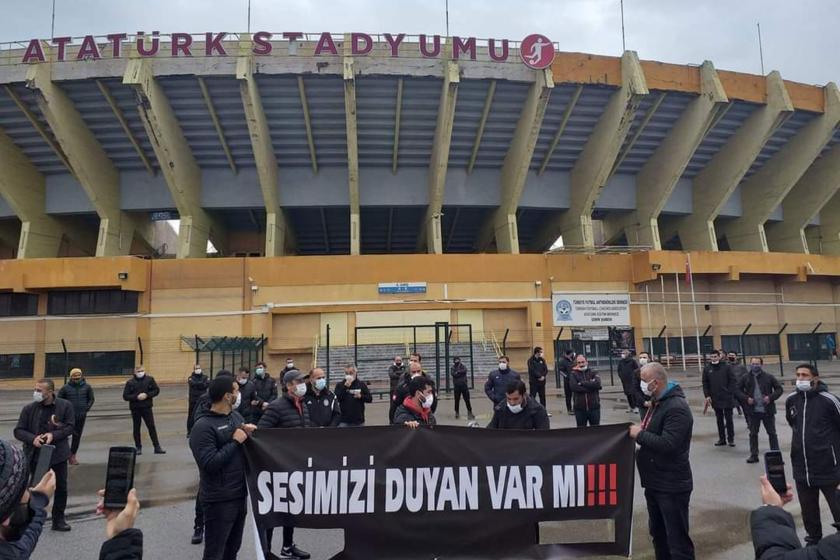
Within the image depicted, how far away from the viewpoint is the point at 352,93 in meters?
22.0

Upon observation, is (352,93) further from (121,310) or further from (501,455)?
(501,455)

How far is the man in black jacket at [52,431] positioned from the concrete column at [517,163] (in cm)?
2188

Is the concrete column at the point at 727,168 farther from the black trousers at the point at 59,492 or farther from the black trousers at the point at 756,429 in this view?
the black trousers at the point at 59,492

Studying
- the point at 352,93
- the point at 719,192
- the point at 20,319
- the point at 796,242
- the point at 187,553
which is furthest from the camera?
the point at 796,242

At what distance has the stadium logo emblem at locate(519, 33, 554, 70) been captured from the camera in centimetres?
2244

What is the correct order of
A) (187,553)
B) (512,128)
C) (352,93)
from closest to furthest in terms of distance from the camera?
(187,553), (352,93), (512,128)

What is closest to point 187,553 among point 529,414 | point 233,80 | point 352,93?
point 529,414

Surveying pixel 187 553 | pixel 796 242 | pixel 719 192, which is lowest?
pixel 187 553

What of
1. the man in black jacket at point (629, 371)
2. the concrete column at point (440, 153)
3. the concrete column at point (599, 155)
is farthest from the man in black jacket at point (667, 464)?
the concrete column at point (599, 155)

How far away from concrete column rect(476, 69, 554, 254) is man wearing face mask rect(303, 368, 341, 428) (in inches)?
805

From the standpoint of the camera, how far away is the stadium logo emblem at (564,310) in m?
24.9

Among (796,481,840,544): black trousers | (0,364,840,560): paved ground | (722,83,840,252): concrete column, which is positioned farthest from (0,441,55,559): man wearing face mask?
(722,83,840,252): concrete column

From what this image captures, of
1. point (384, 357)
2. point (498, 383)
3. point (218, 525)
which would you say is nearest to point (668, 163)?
point (384, 357)

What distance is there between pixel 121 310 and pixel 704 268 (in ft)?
95.5
